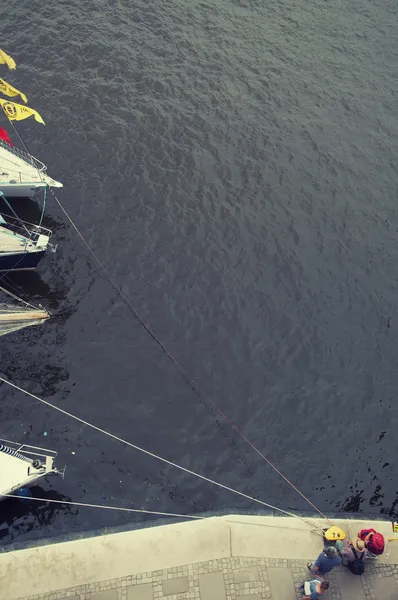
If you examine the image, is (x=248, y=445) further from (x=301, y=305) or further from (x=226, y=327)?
(x=301, y=305)

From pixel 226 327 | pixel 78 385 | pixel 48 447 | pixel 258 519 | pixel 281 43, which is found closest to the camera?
pixel 258 519

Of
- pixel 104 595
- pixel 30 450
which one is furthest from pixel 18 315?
pixel 104 595

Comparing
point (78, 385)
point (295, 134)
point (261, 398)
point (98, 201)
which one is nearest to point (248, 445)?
point (261, 398)

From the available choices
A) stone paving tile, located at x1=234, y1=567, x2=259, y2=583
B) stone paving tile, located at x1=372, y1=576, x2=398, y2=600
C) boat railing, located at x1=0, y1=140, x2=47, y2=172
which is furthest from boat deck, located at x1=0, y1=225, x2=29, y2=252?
stone paving tile, located at x1=372, y1=576, x2=398, y2=600

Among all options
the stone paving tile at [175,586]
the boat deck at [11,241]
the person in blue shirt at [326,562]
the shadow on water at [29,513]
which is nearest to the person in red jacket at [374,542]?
the person in blue shirt at [326,562]

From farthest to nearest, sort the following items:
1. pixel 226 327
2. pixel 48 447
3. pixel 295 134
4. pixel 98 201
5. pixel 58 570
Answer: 1. pixel 295 134
2. pixel 98 201
3. pixel 226 327
4. pixel 48 447
5. pixel 58 570

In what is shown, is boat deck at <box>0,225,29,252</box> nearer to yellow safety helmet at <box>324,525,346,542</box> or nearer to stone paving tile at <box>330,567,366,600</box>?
yellow safety helmet at <box>324,525,346,542</box>
